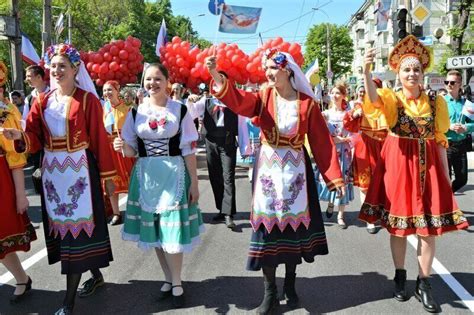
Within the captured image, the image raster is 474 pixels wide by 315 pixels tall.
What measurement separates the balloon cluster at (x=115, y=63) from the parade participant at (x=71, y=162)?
11.0 feet

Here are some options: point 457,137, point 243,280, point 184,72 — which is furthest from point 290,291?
point 184,72

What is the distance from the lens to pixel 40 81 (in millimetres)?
6441

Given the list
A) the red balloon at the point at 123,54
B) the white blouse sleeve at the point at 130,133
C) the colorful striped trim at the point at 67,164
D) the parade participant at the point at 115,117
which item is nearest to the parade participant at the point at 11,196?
the colorful striped trim at the point at 67,164

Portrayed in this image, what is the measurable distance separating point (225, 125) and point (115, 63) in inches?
76.6

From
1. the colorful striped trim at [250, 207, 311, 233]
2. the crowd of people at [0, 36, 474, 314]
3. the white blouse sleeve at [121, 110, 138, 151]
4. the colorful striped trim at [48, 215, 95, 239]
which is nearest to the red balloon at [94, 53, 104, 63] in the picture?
the crowd of people at [0, 36, 474, 314]

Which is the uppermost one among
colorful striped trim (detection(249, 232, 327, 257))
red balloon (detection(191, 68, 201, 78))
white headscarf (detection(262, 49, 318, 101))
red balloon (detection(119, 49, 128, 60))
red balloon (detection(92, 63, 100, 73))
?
red balloon (detection(119, 49, 128, 60))

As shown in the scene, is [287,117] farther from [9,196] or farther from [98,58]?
[98,58]

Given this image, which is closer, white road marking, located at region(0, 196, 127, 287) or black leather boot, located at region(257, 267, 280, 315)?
black leather boot, located at region(257, 267, 280, 315)

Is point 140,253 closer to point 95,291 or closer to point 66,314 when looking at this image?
point 95,291

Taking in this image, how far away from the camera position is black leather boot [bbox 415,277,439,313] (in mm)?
3723

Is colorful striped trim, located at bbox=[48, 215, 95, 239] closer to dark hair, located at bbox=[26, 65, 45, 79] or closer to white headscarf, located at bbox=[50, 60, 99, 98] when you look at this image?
white headscarf, located at bbox=[50, 60, 99, 98]

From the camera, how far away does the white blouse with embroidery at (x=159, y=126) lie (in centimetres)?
381

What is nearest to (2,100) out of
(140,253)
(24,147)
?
(24,147)

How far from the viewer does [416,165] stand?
3.86 metres
